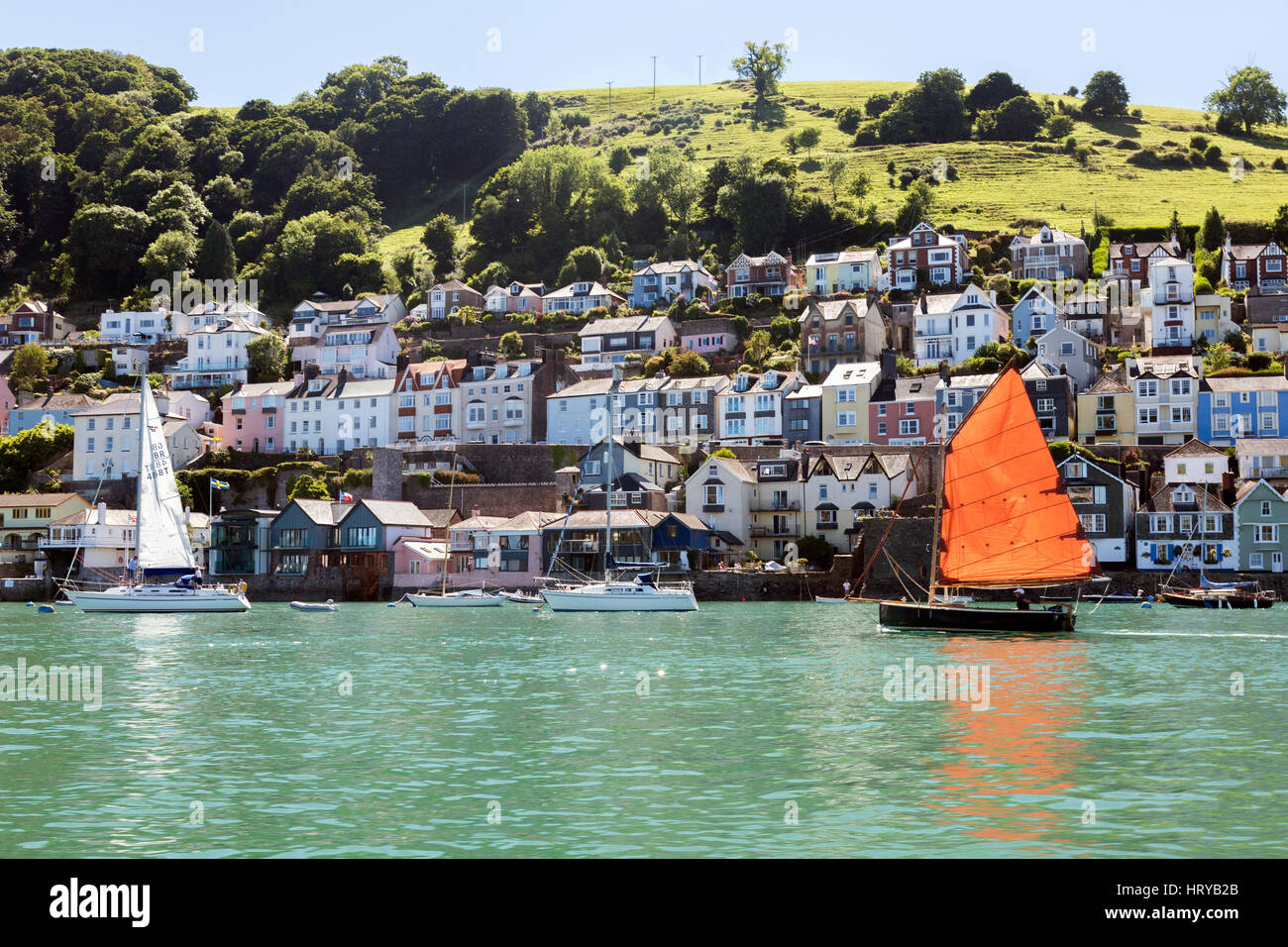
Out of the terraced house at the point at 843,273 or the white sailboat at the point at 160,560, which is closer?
the white sailboat at the point at 160,560

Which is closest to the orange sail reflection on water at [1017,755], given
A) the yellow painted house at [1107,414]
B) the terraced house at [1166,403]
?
the yellow painted house at [1107,414]

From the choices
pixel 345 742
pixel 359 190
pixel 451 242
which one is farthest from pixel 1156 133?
pixel 345 742

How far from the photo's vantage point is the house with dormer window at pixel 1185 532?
77.3 meters

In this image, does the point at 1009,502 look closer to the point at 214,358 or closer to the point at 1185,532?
the point at 1185,532

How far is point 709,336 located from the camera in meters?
117

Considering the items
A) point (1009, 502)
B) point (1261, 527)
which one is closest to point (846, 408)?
point (1261, 527)

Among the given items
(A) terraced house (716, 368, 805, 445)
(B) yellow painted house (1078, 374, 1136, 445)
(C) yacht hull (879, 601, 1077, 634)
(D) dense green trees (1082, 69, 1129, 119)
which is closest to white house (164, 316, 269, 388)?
(A) terraced house (716, 368, 805, 445)

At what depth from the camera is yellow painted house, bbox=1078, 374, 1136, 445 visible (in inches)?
3570

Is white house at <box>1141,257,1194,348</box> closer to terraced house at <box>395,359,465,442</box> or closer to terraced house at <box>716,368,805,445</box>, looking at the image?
terraced house at <box>716,368,805,445</box>

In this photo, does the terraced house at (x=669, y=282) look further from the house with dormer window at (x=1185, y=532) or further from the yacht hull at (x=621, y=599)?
the yacht hull at (x=621, y=599)

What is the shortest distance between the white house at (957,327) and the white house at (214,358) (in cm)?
6077

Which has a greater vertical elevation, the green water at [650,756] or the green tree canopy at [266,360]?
the green tree canopy at [266,360]
